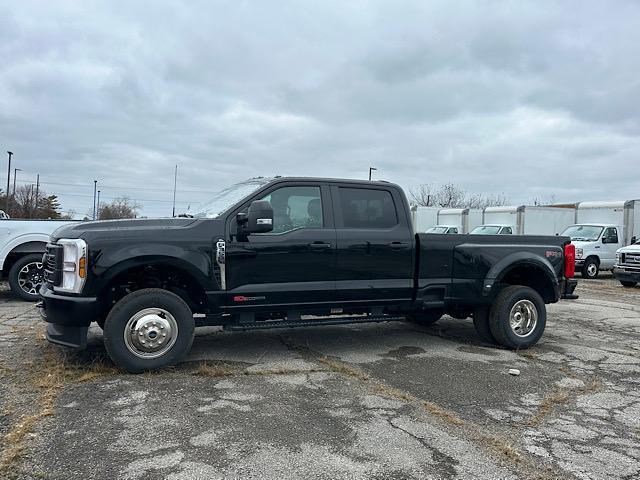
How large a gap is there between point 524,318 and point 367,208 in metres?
2.46

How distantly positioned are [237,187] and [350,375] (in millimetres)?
2510

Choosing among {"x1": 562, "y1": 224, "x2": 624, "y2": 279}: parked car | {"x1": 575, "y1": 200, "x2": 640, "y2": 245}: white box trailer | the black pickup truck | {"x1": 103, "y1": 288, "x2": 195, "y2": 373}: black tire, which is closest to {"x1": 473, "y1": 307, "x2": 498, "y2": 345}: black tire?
the black pickup truck

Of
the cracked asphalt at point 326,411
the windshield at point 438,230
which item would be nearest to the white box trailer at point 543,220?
the windshield at point 438,230

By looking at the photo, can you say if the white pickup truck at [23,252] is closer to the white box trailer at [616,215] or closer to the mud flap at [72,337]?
the mud flap at [72,337]

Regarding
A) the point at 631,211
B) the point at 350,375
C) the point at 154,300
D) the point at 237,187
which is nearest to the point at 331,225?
the point at 237,187

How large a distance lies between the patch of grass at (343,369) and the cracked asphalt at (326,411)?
0.02 meters

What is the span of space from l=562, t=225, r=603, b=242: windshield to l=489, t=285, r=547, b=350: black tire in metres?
14.1

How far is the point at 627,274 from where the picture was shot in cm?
1570

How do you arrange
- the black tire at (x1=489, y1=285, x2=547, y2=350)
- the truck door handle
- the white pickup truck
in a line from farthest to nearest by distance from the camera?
the white pickup truck → the black tire at (x1=489, y1=285, x2=547, y2=350) → the truck door handle

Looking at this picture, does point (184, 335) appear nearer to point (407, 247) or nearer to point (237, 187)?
point (237, 187)

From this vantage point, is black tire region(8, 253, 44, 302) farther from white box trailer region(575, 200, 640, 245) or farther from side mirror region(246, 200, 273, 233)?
white box trailer region(575, 200, 640, 245)

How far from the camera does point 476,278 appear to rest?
649cm

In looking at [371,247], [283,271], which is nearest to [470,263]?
[371,247]

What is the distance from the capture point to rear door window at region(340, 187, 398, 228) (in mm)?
6043
